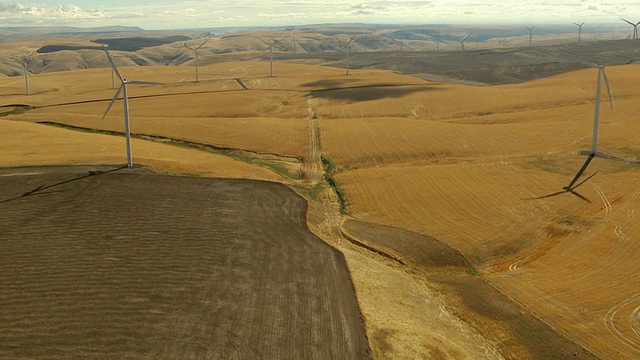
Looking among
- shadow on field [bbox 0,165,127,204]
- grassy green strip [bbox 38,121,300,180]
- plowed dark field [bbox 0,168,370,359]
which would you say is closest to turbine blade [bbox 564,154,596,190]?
plowed dark field [bbox 0,168,370,359]

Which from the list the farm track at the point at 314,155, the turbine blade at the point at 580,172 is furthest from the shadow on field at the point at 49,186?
the turbine blade at the point at 580,172

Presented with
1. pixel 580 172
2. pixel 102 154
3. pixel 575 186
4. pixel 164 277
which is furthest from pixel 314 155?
pixel 164 277

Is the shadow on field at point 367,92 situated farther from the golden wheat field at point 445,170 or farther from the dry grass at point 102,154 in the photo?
the dry grass at point 102,154

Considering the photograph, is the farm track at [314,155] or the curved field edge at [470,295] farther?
the farm track at [314,155]

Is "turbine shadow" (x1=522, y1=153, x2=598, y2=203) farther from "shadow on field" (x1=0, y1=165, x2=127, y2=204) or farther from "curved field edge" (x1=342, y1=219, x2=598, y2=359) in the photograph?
"shadow on field" (x1=0, y1=165, x2=127, y2=204)

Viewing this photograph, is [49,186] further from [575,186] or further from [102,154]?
[575,186]

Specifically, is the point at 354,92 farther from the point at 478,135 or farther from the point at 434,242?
the point at 434,242

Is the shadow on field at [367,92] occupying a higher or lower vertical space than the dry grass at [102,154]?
higher
